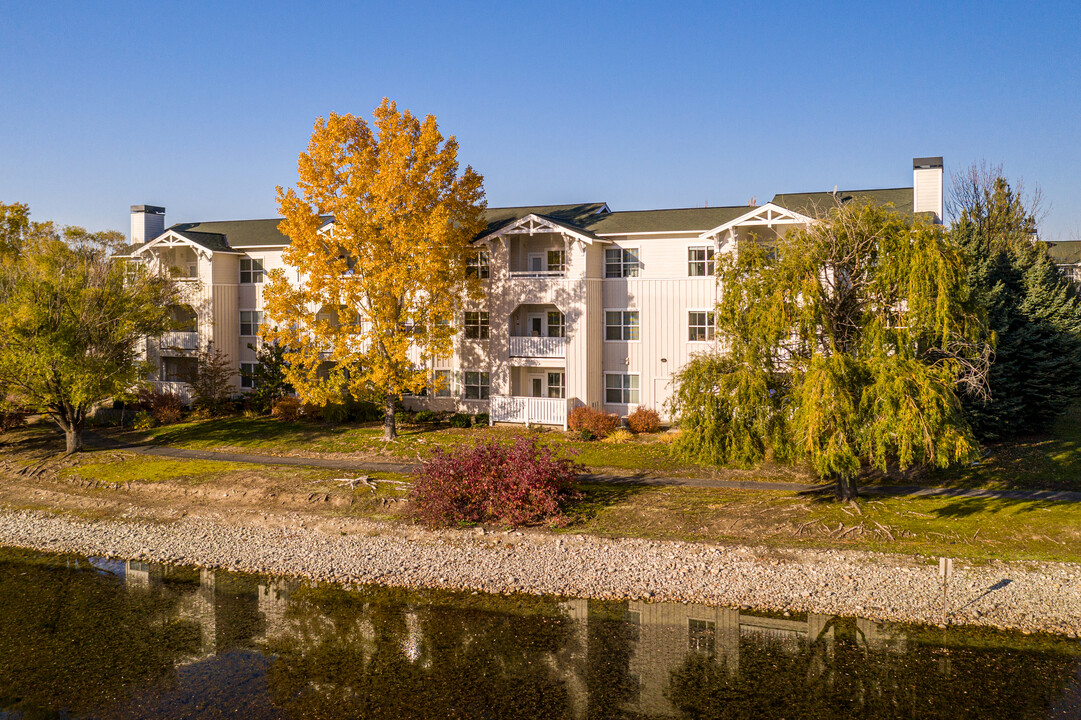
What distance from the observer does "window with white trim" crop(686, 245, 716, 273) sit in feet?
103

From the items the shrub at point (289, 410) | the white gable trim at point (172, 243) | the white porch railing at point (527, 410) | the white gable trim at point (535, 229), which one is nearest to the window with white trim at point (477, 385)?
the white porch railing at point (527, 410)

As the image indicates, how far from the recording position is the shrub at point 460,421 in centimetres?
3241

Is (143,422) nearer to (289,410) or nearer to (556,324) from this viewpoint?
(289,410)

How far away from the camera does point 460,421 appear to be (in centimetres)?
3241

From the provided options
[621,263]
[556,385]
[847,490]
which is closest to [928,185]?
[621,263]

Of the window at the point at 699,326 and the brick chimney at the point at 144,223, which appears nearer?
the window at the point at 699,326

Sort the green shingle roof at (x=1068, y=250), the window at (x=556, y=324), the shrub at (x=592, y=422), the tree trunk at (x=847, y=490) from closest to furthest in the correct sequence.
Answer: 1. the tree trunk at (x=847, y=490)
2. the shrub at (x=592, y=422)
3. the window at (x=556, y=324)
4. the green shingle roof at (x=1068, y=250)

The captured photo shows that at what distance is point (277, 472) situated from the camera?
2605cm

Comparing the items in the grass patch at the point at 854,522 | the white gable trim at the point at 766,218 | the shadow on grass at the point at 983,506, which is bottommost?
the grass patch at the point at 854,522

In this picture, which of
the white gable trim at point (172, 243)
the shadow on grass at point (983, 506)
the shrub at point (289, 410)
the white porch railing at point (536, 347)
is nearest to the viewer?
the shadow on grass at point (983, 506)

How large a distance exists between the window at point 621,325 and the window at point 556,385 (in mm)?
2699

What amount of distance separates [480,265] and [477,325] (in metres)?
2.71

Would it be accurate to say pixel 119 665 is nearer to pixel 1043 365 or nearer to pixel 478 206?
pixel 478 206

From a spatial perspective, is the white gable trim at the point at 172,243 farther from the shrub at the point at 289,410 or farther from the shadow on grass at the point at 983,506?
the shadow on grass at the point at 983,506
